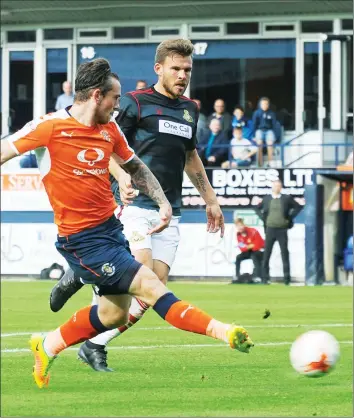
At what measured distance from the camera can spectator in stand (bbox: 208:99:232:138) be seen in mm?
31172

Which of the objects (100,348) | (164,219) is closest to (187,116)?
(164,219)

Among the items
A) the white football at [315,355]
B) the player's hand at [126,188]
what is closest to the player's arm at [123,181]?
the player's hand at [126,188]

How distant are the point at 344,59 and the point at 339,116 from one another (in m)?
1.45

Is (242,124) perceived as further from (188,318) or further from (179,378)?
(188,318)

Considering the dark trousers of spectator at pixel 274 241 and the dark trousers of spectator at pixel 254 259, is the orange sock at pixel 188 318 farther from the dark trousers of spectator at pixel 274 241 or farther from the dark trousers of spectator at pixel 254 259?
the dark trousers of spectator at pixel 254 259

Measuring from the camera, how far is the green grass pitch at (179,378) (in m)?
8.02

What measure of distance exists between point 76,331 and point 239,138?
22.1 m

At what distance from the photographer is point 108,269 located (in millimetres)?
8641

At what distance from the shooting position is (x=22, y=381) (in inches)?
371

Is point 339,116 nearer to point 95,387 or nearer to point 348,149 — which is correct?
point 348,149

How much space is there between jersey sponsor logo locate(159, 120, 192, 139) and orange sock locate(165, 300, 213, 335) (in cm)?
241

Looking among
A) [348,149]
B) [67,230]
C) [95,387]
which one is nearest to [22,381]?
[95,387]

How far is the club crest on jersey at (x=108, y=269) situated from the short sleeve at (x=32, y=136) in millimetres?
901

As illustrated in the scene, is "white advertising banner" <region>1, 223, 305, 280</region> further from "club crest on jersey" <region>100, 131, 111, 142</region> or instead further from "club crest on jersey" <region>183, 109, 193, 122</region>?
"club crest on jersey" <region>100, 131, 111, 142</region>
